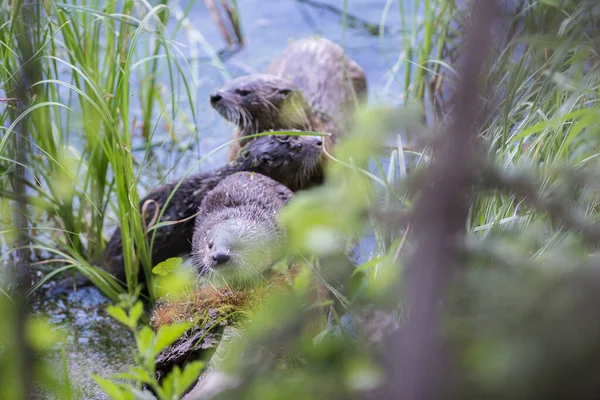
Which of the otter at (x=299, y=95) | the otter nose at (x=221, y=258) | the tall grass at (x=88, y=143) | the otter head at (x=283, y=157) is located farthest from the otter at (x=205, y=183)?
the otter nose at (x=221, y=258)

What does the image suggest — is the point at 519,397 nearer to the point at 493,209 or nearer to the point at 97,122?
the point at 493,209

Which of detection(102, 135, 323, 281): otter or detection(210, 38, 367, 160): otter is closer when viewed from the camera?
detection(102, 135, 323, 281): otter

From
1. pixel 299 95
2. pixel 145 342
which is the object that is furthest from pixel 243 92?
pixel 145 342

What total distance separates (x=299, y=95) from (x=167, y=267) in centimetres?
179

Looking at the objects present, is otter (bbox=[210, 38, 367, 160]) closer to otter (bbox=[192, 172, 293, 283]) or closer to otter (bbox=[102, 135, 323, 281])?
otter (bbox=[102, 135, 323, 281])

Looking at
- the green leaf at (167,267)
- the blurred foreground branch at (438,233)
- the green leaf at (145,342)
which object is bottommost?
the green leaf at (167,267)

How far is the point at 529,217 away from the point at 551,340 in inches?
48.5

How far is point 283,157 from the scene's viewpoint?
324 centimetres

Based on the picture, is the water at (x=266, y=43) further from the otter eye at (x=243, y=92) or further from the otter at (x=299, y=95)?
Answer: the otter eye at (x=243, y=92)

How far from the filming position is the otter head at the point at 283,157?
319 cm

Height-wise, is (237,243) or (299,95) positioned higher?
(299,95)

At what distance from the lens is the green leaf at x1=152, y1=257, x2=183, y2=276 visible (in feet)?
6.81

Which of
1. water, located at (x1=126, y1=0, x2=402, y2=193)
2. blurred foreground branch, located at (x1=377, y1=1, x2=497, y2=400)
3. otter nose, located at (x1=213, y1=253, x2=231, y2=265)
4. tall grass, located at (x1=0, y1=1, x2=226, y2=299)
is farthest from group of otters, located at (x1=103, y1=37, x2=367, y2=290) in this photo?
blurred foreground branch, located at (x1=377, y1=1, x2=497, y2=400)

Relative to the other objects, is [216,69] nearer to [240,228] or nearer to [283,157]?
[283,157]
